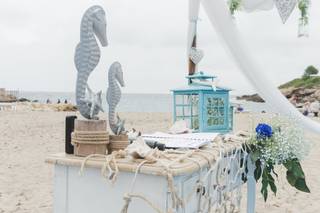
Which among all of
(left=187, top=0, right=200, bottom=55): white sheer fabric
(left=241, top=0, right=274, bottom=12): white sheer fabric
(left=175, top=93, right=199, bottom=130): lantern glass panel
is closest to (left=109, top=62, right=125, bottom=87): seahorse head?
(left=175, top=93, right=199, bottom=130): lantern glass panel

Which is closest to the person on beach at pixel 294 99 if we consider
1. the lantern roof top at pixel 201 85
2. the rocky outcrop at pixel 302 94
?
the rocky outcrop at pixel 302 94

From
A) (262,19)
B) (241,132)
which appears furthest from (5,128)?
(241,132)

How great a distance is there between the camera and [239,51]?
2.89m

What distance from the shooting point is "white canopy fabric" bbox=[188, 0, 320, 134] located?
9.14 feet

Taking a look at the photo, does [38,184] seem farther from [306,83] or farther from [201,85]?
[306,83]

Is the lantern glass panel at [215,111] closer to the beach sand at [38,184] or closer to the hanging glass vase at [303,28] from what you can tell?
the beach sand at [38,184]

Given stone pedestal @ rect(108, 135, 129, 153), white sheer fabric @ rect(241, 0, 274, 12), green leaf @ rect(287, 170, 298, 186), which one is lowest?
green leaf @ rect(287, 170, 298, 186)

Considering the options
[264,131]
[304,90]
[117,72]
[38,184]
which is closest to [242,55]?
[264,131]

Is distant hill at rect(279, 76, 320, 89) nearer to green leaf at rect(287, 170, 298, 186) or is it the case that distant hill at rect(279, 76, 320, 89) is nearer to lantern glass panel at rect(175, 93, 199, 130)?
lantern glass panel at rect(175, 93, 199, 130)

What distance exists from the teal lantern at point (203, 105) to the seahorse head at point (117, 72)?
811 mm

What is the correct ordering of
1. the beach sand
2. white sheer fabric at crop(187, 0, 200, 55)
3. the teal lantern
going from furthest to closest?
the beach sand
white sheer fabric at crop(187, 0, 200, 55)
the teal lantern

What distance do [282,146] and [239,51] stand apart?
3.92 feet

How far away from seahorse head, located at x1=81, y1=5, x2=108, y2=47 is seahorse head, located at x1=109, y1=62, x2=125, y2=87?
5.6 inches

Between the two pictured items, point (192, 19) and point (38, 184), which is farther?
point (38, 184)
